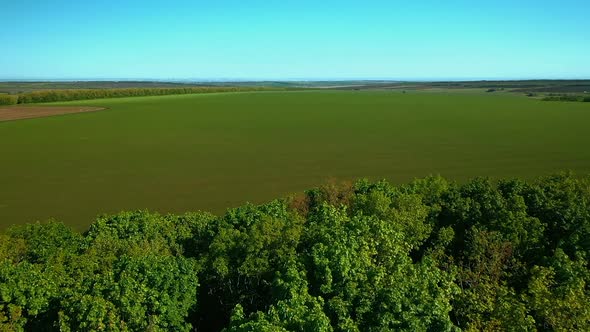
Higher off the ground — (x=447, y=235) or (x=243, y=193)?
(x=447, y=235)

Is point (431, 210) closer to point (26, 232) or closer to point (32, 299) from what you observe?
point (32, 299)

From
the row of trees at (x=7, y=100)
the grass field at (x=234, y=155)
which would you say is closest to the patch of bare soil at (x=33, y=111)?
the grass field at (x=234, y=155)

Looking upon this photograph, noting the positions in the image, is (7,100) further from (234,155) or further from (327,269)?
(327,269)

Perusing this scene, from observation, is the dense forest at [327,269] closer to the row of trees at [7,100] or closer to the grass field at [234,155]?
the grass field at [234,155]

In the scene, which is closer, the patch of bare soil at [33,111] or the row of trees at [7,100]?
the patch of bare soil at [33,111]

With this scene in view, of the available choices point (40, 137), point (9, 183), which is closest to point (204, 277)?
point (9, 183)

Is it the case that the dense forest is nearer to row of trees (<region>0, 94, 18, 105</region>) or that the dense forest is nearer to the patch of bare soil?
the patch of bare soil

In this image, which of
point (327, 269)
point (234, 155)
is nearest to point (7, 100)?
point (234, 155)
